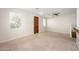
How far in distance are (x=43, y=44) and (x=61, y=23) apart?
45 cm

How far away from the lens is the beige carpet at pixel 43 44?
5.96 ft

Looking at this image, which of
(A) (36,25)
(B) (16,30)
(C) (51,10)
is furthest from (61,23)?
(B) (16,30)

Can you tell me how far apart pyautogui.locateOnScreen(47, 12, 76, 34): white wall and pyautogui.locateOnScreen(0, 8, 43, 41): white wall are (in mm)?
168

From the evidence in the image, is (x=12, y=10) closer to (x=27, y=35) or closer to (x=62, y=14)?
(x=27, y=35)

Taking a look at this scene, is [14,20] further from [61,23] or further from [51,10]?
[61,23]

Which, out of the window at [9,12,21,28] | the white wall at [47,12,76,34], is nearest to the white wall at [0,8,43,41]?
the window at [9,12,21,28]

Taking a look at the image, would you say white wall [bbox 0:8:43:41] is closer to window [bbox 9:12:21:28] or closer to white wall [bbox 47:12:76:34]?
window [bbox 9:12:21:28]

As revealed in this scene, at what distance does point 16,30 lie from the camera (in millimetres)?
1885

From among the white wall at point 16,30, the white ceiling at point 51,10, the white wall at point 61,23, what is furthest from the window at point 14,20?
the white wall at point 61,23

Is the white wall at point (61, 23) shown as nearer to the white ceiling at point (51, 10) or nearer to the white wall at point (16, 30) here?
the white ceiling at point (51, 10)

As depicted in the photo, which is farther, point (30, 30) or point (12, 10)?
point (30, 30)
